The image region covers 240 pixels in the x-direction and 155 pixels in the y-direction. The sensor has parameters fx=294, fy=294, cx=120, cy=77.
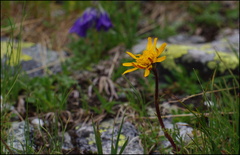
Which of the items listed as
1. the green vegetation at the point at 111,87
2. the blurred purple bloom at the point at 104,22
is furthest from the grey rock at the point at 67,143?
the blurred purple bloom at the point at 104,22

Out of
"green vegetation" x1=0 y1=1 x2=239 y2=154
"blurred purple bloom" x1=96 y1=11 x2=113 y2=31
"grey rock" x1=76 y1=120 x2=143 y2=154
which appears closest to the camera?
"green vegetation" x1=0 y1=1 x2=239 y2=154

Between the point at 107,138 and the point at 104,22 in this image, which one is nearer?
the point at 107,138

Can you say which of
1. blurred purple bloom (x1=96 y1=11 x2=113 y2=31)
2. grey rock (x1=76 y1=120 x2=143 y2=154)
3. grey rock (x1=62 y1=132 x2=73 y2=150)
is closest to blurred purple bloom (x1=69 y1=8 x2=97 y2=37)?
blurred purple bloom (x1=96 y1=11 x2=113 y2=31)

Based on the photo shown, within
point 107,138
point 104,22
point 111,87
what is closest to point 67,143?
point 107,138

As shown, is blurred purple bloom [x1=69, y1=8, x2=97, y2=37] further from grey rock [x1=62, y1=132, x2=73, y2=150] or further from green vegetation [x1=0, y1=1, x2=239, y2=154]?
grey rock [x1=62, y1=132, x2=73, y2=150]

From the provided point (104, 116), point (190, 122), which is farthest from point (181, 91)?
point (104, 116)

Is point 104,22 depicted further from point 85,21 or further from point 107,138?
point 107,138
